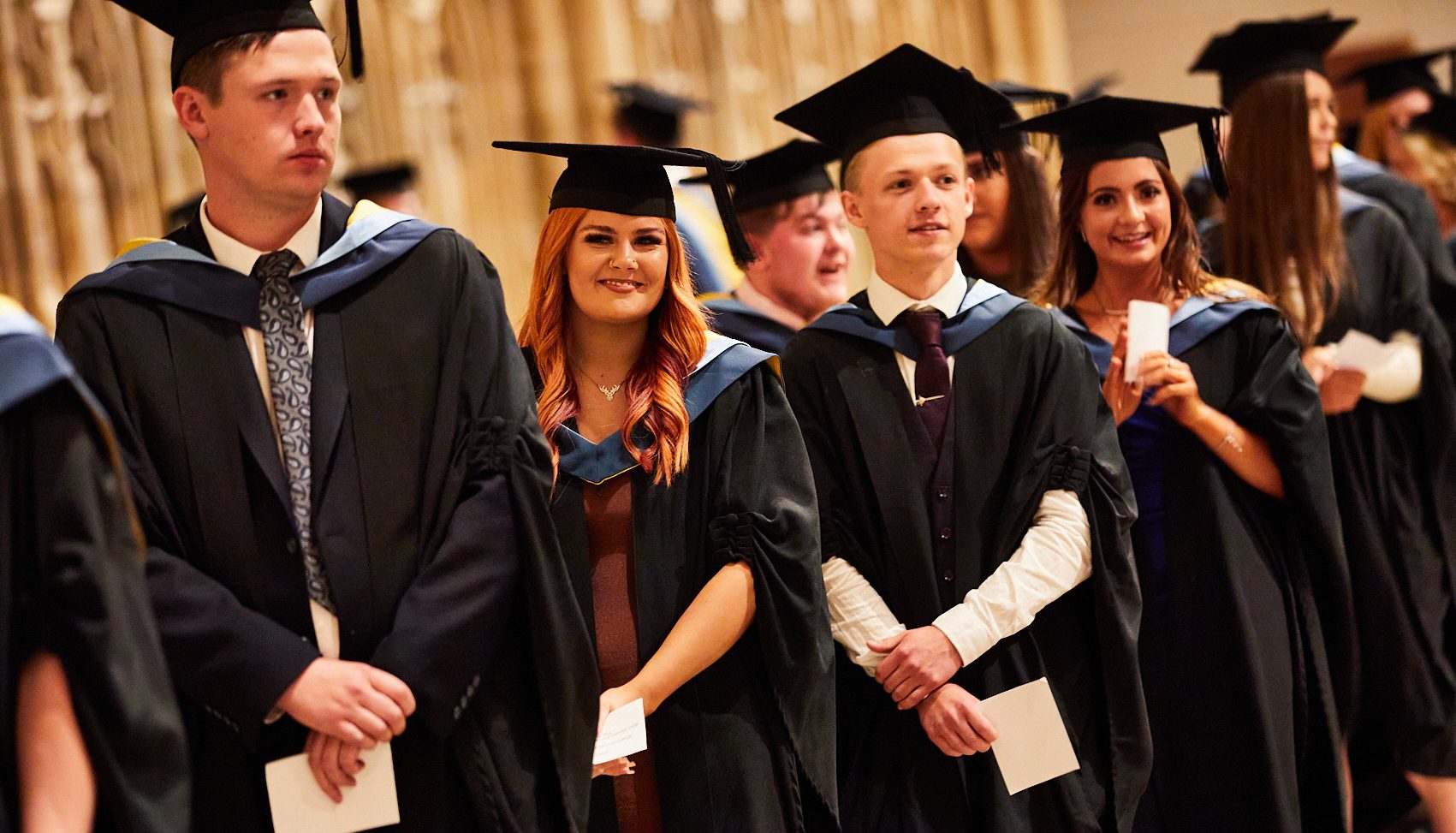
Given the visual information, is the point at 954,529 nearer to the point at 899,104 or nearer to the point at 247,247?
the point at 899,104

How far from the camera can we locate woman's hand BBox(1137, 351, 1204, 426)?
3.25 metres

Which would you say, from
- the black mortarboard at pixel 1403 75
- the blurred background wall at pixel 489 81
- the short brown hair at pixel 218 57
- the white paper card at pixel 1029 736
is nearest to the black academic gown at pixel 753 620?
the white paper card at pixel 1029 736

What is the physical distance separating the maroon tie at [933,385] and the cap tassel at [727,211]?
17.2 inches

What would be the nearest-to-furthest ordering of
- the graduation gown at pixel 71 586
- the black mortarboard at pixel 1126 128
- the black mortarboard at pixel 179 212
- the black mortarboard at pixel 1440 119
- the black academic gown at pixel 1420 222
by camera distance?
1. the graduation gown at pixel 71 586
2. the black mortarboard at pixel 1126 128
3. the black academic gown at pixel 1420 222
4. the black mortarboard at pixel 179 212
5. the black mortarboard at pixel 1440 119

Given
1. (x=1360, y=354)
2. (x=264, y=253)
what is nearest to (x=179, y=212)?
(x=264, y=253)

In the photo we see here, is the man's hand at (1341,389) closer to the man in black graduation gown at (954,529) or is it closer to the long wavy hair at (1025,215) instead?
the long wavy hair at (1025,215)

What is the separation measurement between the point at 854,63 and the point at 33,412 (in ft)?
22.5

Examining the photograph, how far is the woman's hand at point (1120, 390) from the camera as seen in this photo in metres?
3.32

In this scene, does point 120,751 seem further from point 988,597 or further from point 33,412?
point 988,597

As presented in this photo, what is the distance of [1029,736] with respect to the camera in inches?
112

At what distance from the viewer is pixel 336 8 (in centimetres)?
588

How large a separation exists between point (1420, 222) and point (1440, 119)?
154cm

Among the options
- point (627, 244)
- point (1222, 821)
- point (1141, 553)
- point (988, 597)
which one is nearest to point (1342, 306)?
point (1141, 553)

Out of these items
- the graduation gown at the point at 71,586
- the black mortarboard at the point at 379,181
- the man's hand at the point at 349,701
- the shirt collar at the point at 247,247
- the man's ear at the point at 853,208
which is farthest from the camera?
the black mortarboard at the point at 379,181
